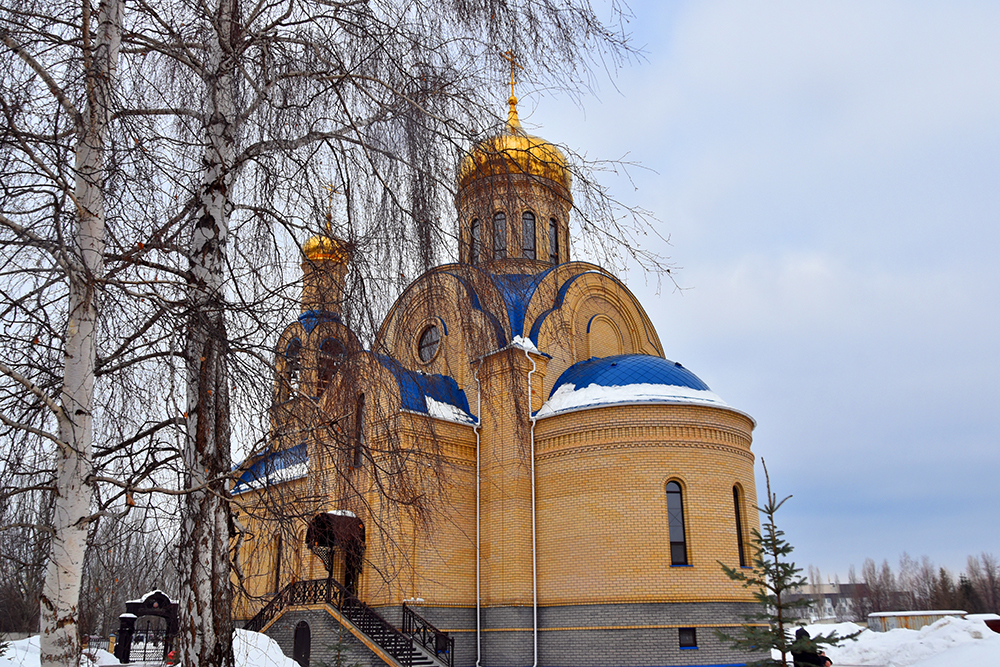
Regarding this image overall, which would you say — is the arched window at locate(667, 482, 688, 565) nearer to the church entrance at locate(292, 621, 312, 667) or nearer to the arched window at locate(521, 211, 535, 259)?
the arched window at locate(521, 211, 535, 259)

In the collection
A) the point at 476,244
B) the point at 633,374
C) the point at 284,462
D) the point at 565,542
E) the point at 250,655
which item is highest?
the point at 633,374

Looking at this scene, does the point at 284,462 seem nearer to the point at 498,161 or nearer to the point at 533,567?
the point at 498,161

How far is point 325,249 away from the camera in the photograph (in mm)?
4195

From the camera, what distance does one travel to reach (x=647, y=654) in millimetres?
11352

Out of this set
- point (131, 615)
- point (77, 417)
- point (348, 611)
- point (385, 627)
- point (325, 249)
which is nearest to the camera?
point (77, 417)

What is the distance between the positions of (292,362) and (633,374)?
33.2 ft

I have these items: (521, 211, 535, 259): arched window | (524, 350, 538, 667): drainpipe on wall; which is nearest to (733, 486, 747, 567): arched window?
(524, 350, 538, 667): drainpipe on wall

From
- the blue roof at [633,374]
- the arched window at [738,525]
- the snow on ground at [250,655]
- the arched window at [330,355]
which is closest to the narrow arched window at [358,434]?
the arched window at [330,355]

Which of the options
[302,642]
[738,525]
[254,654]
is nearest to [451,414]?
[302,642]

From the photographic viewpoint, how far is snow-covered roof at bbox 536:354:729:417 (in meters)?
12.7

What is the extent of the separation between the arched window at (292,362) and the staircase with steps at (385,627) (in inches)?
328

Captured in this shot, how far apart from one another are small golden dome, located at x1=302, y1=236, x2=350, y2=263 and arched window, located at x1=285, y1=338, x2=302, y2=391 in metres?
0.53

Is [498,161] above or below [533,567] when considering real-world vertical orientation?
above

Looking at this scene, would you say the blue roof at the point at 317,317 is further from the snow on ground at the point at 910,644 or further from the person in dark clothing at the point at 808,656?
the snow on ground at the point at 910,644
